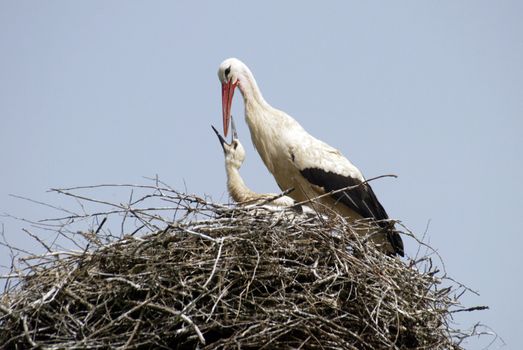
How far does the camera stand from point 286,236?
5.23m

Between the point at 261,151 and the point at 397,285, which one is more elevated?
the point at 261,151

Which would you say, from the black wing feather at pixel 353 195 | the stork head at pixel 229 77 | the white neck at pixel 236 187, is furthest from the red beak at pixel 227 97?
the black wing feather at pixel 353 195

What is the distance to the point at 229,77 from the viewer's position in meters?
7.18

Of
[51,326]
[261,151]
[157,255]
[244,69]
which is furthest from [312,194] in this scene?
[51,326]

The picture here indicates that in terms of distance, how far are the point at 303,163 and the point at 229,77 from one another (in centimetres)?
90

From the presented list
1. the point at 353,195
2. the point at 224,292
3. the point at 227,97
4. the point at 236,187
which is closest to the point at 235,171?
the point at 236,187

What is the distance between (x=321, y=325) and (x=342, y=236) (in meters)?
0.69

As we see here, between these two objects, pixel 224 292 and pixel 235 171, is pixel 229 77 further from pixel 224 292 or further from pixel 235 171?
pixel 224 292

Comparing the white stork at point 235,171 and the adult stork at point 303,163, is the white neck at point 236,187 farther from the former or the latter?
the adult stork at point 303,163

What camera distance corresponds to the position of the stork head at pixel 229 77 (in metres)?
7.17

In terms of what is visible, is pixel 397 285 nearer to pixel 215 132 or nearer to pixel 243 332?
pixel 243 332

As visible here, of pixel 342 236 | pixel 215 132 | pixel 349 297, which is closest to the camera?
pixel 349 297

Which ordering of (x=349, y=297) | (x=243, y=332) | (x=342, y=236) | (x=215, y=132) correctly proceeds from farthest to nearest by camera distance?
(x=215, y=132) < (x=342, y=236) < (x=349, y=297) < (x=243, y=332)

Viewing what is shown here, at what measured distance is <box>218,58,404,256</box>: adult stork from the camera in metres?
6.79
